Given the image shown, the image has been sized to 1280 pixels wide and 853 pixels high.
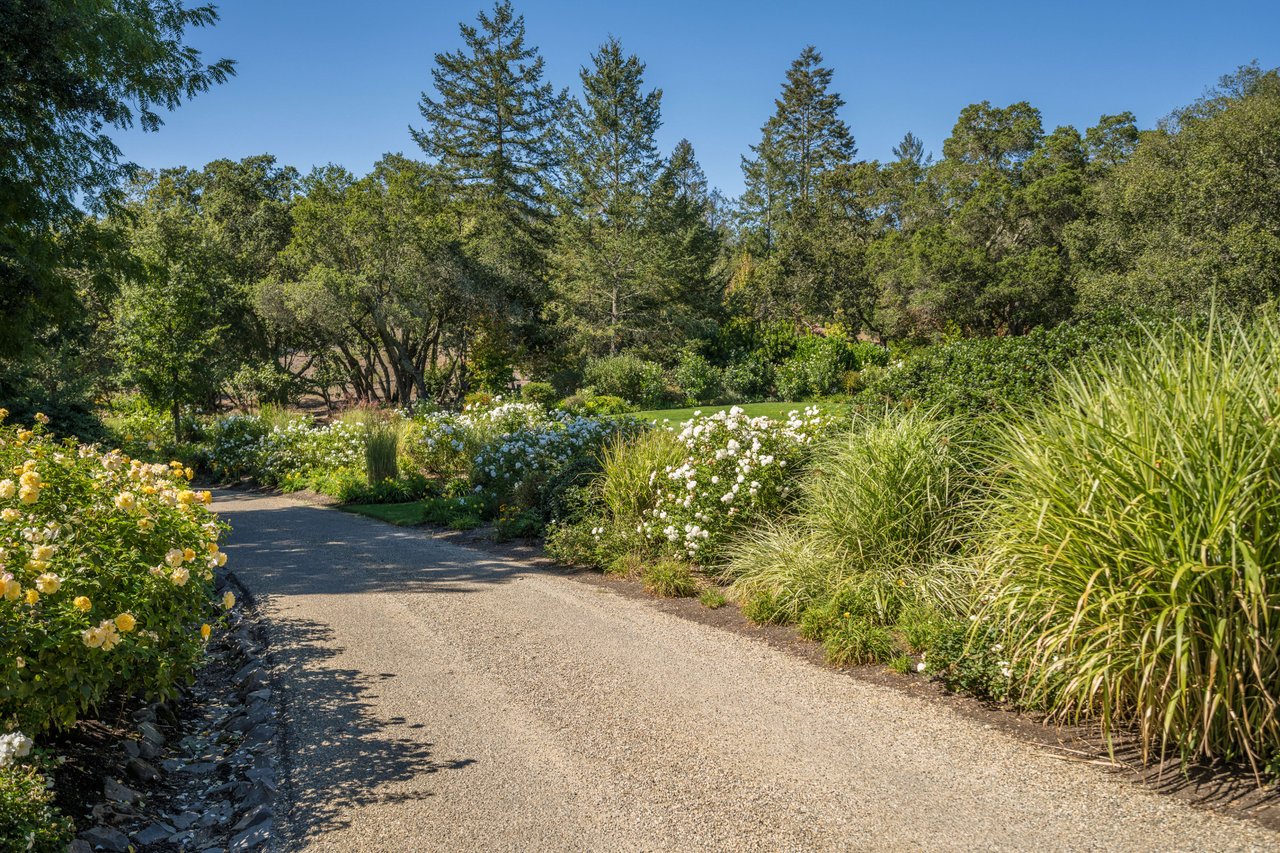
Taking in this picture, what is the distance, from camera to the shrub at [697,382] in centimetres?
2561

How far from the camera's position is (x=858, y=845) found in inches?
117

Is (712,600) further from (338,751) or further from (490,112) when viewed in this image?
(490,112)

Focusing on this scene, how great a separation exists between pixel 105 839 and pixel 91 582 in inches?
40.9

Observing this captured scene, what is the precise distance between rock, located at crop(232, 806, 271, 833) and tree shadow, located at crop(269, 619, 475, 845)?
10 cm

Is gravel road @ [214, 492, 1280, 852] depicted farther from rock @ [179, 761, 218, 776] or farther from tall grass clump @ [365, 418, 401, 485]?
tall grass clump @ [365, 418, 401, 485]

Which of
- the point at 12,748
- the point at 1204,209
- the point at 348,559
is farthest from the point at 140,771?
the point at 1204,209

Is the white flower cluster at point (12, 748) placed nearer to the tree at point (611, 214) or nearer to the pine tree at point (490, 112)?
the tree at point (611, 214)

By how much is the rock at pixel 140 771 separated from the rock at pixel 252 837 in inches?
28.8

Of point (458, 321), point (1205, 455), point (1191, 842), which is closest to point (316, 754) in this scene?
point (1191, 842)

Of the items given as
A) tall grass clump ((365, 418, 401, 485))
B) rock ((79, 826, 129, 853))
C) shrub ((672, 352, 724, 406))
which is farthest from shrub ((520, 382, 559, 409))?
rock ((79, 826, 129, 853))

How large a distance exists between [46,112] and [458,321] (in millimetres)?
17262

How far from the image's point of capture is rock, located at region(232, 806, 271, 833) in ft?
10.5

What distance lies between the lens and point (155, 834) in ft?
10.2

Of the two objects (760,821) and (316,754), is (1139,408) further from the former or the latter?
(316,754)
